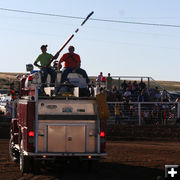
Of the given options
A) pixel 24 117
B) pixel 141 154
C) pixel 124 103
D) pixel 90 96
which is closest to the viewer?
pixel 24 117

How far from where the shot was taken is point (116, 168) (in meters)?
15.5

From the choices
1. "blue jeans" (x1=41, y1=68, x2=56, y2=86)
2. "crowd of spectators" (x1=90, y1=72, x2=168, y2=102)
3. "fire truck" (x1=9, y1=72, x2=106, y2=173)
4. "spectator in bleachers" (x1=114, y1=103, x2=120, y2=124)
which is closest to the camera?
"fire truck" (x1=9, y1=72, x2=106, y2=173)

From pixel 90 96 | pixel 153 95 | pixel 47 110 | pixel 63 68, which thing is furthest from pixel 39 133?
pixel 153 95

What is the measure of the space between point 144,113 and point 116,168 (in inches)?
543

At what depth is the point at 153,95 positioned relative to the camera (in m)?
32.7

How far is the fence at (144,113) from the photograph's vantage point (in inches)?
1125

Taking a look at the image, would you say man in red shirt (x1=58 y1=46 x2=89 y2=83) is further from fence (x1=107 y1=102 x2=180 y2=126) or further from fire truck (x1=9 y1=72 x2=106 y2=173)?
fence (x1=107 y1=102 x2=180 y2=126)

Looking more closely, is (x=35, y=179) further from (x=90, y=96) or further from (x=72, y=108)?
(x=90, y=96)

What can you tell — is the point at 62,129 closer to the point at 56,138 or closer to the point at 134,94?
the point at 56,138

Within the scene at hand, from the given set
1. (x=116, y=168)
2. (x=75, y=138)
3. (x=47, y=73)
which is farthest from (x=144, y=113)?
(x=75, y=138)

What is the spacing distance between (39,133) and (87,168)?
2117 millimetres

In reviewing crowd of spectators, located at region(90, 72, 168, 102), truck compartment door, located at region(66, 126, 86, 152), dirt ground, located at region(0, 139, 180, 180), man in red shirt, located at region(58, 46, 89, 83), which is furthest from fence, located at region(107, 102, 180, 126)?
truck compartment door, located at region(66, 126, 86, 152)

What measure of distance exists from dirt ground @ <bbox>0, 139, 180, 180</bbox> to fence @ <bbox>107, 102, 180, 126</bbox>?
27.3 ft

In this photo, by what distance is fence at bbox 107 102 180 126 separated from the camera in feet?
93.8
